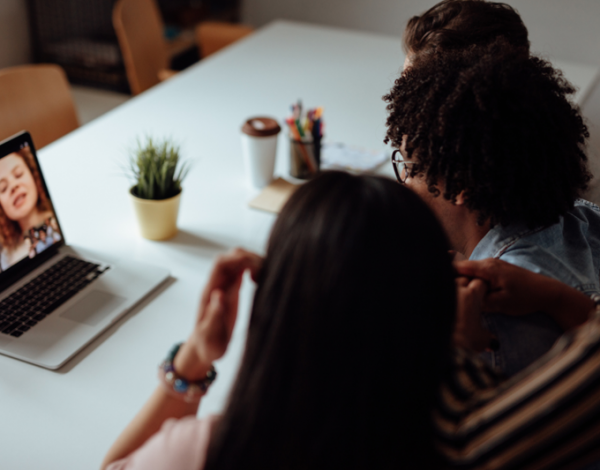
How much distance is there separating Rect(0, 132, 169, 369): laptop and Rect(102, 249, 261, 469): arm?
287 millimetres

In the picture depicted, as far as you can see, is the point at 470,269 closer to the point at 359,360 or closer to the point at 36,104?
the point at 359,360

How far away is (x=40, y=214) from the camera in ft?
3.89

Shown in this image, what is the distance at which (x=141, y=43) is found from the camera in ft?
8.64

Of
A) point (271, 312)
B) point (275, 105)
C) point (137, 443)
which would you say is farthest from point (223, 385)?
point (275, 105)

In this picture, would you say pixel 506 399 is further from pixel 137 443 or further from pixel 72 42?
pixel 72 42

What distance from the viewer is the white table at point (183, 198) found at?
0.91m

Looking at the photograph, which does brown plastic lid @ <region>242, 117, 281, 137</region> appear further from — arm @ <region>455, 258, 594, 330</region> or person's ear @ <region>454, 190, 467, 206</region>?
arm @ <region>455, 258, 594, 330</region>

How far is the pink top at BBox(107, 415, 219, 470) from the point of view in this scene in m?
0.63

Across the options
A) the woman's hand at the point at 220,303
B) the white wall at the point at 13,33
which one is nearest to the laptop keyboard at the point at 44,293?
the woman's hand at the point at 220,303

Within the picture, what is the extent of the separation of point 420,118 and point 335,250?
432 millimetres

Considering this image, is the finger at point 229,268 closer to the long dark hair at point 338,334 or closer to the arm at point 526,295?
the long dark hair at point 338,334

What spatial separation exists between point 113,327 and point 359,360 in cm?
65

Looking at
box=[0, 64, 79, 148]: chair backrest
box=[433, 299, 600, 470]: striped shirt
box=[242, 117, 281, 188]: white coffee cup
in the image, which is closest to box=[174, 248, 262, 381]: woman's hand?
box=[433, 299, 600, 470]: striped shirt

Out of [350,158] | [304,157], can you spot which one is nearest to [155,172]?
[304,157]
